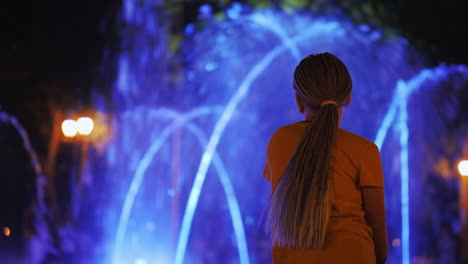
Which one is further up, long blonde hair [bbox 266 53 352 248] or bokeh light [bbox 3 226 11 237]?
bokeh light [bbox 3 226 11 237]

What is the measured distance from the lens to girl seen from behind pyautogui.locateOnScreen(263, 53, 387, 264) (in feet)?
6.31

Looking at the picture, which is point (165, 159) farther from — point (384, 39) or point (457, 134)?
point (457, 134)

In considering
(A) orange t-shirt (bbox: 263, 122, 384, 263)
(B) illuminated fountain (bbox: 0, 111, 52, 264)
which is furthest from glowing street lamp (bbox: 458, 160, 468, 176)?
(A) orange t-shirt (bbox: 263, 122, 384, 263)

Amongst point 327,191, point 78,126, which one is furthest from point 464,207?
point 327,191

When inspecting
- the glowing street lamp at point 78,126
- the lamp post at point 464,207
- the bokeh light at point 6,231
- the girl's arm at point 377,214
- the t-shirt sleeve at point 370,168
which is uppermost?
the glowing street lamp at point 78,126

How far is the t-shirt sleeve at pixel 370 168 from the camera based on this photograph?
1946 millimetres

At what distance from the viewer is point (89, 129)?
1005 cm

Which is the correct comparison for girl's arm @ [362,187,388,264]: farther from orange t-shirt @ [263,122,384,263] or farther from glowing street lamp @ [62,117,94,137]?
glowing street lamp @ [62,117,94,137]

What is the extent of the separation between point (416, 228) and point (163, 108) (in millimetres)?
5798

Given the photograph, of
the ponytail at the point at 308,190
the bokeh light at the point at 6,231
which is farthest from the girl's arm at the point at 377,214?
the bokeh light at the point at 6,231

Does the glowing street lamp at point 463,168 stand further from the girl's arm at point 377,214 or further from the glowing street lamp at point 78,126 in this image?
the girl's arm at point 377,214

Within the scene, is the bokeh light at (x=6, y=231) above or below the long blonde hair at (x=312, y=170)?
above

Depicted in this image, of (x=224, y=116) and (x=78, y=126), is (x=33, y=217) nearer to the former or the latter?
(x=78, y=126)

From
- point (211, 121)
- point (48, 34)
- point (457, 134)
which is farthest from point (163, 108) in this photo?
point (457, 134)
